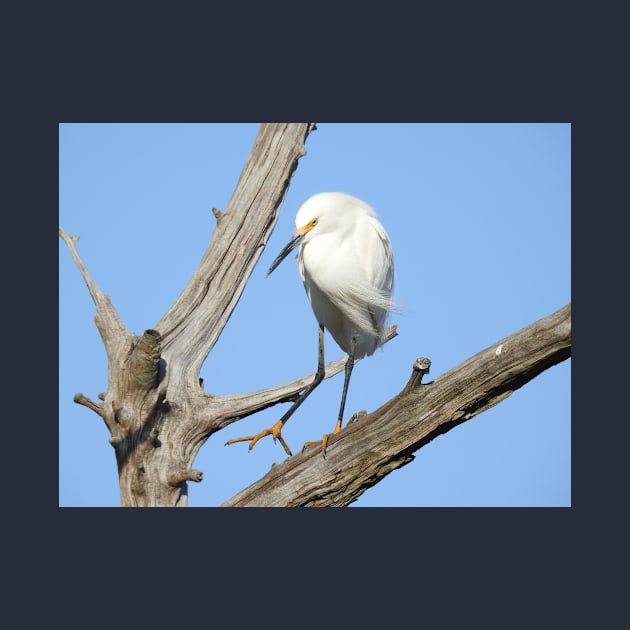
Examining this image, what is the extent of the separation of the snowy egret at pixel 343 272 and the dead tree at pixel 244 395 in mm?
211

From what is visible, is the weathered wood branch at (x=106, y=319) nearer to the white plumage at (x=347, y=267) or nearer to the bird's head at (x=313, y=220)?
the bird's head at (x=313, y=220)

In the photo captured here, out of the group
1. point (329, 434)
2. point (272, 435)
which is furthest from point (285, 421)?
point (329, 434)

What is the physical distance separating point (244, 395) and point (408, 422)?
1.25 m

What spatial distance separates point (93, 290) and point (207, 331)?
0.65 meters

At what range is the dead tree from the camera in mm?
2896

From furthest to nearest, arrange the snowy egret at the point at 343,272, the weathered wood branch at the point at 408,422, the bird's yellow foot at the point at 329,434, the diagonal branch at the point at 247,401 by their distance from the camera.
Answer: the diagonal branch at the point at 247,401 < the snowy egret at the point at 343,272 < the bird's yellow foot at the point at 329,434 < the weathered wood branch at the point at 408,422

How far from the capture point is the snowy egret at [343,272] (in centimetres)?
365

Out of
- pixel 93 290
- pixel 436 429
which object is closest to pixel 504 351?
pixel 436 429

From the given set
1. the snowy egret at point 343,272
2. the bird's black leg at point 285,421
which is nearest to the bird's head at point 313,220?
the snowy egret at point 343,272

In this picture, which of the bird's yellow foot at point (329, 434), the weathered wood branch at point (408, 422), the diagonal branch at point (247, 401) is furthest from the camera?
the diagonal branch at point (247, 401)

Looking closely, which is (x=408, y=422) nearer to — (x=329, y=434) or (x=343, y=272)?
(x=329, y=434)

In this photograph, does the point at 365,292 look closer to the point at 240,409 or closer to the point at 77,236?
the point at 240,409

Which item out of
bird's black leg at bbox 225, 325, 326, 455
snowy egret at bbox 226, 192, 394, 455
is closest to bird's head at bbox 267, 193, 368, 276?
snowy egret at bbox 226, 192, 394, 455

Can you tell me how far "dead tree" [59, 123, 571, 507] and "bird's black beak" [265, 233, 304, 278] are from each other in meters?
0.63
